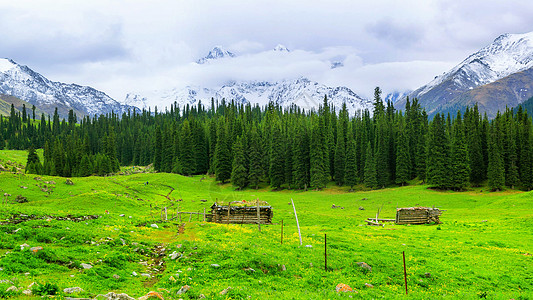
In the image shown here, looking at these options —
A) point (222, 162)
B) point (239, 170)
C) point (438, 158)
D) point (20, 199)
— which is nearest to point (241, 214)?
point (20, 199)

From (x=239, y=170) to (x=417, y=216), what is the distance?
64478 millimetres

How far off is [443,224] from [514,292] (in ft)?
86.3

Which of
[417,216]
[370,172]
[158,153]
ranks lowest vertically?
[417,216]

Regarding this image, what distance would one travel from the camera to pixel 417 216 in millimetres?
42875

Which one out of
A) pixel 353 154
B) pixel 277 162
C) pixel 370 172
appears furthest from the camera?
pixel 277 162

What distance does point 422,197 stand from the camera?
68.9 meters

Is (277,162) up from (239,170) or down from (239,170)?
up

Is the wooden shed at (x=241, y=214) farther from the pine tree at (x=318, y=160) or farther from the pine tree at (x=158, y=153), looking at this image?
the pine tree at (x=158, y=153)

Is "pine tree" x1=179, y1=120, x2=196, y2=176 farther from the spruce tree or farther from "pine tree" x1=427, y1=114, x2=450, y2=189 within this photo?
"pine tree" x1=427, y1=114, x2=450, y2=189

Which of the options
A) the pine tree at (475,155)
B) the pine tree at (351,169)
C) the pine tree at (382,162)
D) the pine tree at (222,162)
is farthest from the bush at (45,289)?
the pine tree at (222,162)

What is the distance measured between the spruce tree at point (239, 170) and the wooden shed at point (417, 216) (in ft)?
207

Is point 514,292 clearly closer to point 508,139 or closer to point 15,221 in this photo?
point 15,221

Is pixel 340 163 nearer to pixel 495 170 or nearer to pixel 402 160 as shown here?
pixel 402 160

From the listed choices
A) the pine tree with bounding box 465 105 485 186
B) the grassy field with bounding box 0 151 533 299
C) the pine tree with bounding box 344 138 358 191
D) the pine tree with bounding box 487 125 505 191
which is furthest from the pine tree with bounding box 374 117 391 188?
the grassy field with bounding box 0 151 533 299
